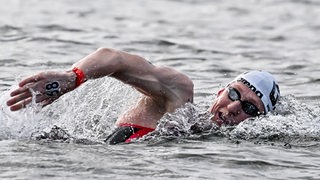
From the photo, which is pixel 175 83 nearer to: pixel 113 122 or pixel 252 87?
pixel 252 87

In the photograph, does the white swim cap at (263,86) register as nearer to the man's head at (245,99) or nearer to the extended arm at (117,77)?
the man's head at (245,99)

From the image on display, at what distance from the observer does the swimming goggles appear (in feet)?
34.5

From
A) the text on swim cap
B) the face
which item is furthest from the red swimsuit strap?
the text on swim cap

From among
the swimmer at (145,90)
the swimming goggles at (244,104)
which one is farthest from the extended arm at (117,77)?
the swimming goggles at (244,104)

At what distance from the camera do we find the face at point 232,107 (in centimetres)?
1045

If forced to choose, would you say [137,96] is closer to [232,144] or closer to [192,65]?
[232,144]

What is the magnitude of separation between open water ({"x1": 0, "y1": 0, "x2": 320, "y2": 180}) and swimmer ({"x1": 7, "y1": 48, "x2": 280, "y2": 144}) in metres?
0.13

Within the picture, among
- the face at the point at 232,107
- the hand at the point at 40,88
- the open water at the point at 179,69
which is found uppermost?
the hand at the point at 40,88

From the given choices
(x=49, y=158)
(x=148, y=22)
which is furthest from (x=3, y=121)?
(x=148, y=22)

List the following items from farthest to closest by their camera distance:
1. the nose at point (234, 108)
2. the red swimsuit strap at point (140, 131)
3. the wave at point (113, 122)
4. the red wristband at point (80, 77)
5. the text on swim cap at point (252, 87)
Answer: the text on swim cap at point (252, 87)
the nose at point (234, 108)
the red swimsuit strap at point (140, 131)
the wave at point (113, 122)
the red wristband at point (80, 77)

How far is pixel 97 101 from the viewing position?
11320 mm

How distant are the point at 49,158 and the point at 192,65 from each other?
7035mm

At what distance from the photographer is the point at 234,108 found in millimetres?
10422

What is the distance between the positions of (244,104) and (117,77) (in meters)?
1.59
